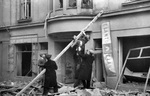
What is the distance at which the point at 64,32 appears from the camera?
13.2 meters

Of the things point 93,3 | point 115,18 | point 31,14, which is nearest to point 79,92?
point 115,18

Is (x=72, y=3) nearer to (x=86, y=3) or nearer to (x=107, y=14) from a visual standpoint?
(x=86, y=3)

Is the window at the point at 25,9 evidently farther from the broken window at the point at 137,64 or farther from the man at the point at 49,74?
the broken window at the point at 137,64

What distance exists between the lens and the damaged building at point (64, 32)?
38.1 ft

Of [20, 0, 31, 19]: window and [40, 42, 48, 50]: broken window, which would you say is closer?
[40, 42, 48, 50]: broken window

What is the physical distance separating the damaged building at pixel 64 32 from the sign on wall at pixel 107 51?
0.59 feet

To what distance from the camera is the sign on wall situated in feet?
39.4

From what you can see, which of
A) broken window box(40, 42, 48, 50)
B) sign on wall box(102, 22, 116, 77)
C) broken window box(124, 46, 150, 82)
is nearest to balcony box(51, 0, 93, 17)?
sign on wall box(102, 22, 116, 77)

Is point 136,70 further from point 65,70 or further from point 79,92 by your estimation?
point 65,70

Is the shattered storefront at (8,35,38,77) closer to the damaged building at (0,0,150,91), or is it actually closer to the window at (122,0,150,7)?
the damaged building at (0,0,150,91)

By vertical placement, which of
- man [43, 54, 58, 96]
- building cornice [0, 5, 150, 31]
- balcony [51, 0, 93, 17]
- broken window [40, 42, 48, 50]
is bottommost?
man [43, 54, 58, 96]

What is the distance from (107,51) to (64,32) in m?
2.59

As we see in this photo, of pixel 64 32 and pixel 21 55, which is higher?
pixel 64 32

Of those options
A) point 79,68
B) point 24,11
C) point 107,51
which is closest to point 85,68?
point 79,68
